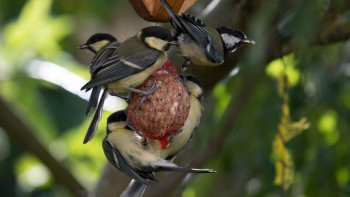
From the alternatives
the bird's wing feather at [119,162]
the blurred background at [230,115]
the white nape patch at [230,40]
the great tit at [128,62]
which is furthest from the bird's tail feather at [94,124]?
the blurred background at [230,115]

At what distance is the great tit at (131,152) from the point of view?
8.67 ft

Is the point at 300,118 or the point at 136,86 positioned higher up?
the point at 136,86

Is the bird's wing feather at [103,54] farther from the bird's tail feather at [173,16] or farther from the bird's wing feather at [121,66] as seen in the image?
the bird's tail feather at [173,16]

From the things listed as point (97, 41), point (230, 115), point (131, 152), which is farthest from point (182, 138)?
point (230, 115)

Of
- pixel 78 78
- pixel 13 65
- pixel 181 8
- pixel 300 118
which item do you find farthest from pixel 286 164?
pixel 13 65

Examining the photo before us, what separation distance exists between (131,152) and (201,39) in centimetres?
40

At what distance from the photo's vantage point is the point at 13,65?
4145mm

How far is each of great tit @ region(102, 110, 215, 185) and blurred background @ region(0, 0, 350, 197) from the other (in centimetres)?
71

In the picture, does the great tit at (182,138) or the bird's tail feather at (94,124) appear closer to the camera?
the bird's tail feather at (94,124)

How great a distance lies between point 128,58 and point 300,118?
143cm

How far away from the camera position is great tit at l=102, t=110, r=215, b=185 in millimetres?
2644

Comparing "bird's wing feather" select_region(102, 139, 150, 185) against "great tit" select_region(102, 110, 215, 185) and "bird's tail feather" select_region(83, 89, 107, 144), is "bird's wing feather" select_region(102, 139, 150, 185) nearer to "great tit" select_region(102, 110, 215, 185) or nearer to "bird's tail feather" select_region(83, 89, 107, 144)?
"great tit" select_region(102, 110, 215, 185)

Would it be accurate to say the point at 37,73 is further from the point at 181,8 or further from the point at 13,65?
the point at 181,8

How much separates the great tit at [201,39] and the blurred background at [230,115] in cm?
60
